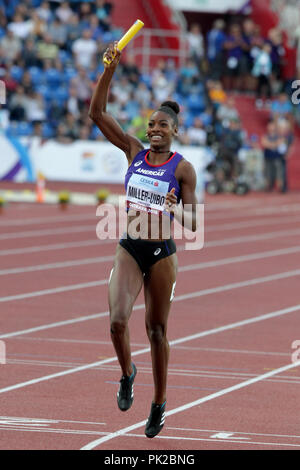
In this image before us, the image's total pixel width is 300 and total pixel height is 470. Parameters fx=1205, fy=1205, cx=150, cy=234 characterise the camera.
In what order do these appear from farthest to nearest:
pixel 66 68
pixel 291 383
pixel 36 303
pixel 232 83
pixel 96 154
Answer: pixel 232 83, pixel 66 68, pixel 96 154, pixel 36 303, pixel 291 383

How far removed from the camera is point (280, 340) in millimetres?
11602

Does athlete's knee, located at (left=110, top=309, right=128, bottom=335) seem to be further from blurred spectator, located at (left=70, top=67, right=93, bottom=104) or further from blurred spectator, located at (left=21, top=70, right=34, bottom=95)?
blurred spectator, located at (left=70, top=67, right=93, bottom=104)

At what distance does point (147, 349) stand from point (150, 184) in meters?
3.56

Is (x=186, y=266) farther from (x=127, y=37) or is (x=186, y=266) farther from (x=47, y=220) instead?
(x=127, y=37)

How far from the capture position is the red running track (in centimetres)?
771

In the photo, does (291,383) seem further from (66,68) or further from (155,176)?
(66,68)

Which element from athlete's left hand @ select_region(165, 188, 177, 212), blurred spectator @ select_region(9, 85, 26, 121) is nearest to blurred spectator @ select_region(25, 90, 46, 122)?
blurred spectator @ select_region(9, 85, 26, 121)

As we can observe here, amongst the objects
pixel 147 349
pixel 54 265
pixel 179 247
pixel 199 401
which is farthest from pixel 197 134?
pixel 199 401

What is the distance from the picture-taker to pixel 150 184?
7727 millimetres

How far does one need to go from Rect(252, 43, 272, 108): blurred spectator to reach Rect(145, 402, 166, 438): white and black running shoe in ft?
85.9

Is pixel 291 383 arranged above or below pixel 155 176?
below

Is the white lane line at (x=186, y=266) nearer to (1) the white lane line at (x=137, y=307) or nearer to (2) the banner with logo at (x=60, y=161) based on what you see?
(1) the white lane line at (x=137, y=307)
